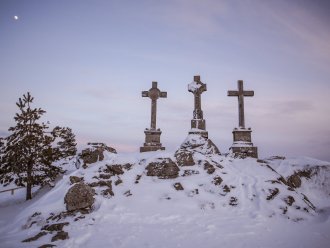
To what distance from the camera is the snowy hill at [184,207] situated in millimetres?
6737

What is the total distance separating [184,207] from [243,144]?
25.8ft

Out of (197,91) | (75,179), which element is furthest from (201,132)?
(75,179)

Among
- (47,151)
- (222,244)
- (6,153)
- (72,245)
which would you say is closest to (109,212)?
(72,245)

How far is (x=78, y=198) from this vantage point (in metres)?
8.79

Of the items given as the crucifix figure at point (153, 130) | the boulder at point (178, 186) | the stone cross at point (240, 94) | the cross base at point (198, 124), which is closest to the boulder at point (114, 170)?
the boulder at point (178, 186)

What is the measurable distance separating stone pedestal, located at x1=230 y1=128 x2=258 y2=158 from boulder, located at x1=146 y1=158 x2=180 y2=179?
16.9 feet

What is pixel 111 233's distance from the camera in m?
6.96

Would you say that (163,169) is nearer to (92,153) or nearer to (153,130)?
(92,153)

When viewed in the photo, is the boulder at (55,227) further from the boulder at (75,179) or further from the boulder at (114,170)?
the boulder at (114,170)

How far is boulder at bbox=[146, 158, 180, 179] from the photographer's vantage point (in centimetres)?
1126

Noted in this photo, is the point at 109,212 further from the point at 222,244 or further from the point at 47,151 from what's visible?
the point at 47,151

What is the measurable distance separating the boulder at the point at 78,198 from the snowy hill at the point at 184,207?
221 mm

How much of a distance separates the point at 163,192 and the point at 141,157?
3.27 m

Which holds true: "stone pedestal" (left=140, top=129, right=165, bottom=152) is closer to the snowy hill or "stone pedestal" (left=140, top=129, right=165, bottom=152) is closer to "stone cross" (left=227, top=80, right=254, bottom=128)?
the snowy hill
